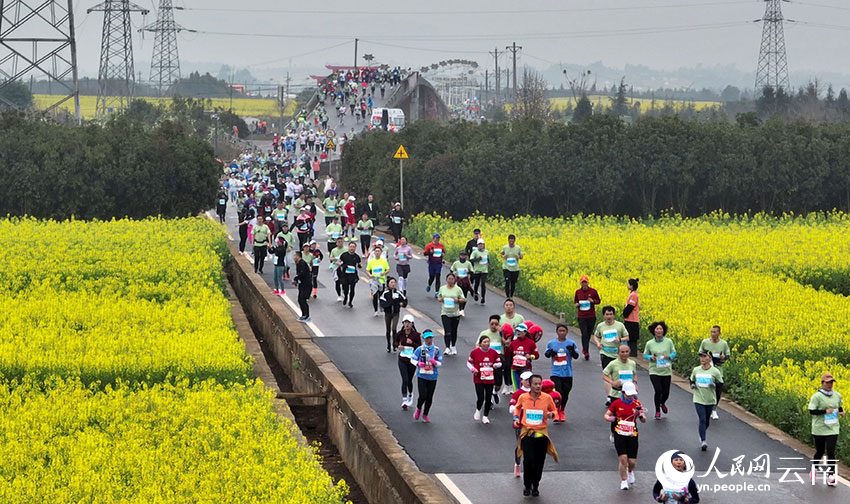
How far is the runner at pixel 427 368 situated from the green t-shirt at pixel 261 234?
16.7m

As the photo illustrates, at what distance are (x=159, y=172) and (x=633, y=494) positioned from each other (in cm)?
4168

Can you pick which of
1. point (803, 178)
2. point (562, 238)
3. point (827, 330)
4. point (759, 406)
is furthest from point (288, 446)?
point (803, 178)

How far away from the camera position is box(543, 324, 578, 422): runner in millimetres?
19391

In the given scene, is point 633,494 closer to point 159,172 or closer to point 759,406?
point 759,406

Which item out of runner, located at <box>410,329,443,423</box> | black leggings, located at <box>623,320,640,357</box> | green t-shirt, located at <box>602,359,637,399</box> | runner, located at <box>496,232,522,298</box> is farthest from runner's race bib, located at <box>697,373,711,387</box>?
runner, located at <box>496,232,522,298</box>

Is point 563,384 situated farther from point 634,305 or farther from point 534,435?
point 634,305

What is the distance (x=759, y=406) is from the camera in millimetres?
20406

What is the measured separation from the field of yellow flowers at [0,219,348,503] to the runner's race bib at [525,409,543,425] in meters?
2.27

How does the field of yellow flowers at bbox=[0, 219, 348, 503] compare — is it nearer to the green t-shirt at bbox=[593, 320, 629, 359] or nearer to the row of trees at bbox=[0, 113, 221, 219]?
the green t-shirt at bbox=[593, 320, 629, 359]

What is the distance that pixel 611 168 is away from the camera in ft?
188

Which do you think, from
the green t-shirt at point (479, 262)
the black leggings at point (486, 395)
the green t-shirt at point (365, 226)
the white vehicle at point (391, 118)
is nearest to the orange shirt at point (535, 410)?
the black leggings at point (486, 395)

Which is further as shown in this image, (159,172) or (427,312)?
(159,172)

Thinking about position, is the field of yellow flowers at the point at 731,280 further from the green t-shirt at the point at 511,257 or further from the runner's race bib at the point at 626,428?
the runner's race bib at the point at 626,428

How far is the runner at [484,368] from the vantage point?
18.8 metres
